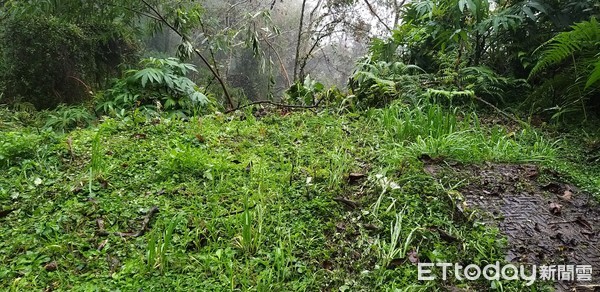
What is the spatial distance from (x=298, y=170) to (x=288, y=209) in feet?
1.28

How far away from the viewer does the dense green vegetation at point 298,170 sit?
1.36 metres

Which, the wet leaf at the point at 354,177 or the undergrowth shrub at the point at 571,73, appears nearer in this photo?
the wet leaf at the point at 354,177

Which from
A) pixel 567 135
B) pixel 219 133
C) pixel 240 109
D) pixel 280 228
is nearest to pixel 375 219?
pixel 280 228

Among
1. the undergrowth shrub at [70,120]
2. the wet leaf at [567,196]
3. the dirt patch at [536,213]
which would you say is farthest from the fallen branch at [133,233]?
the undergrowth shrub at [70,120]

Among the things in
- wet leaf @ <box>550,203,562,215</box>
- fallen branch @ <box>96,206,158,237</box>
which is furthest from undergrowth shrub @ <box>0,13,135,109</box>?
wet leaf @ <box>550,203,562,215</box>

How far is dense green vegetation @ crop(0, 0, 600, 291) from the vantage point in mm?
1359

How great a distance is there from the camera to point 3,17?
14.4 ft

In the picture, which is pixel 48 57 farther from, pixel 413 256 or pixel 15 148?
pixel 413 256

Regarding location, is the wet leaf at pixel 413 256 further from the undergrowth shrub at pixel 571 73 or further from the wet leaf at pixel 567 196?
the undergrowth shrub at pixel 571 73

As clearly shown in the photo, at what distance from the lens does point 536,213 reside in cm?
167

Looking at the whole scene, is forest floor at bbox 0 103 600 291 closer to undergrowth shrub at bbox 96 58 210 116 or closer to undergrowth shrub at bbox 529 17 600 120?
undergrowth shrub at bbox 529 17 600 120

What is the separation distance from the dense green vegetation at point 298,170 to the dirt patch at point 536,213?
2.8 inches

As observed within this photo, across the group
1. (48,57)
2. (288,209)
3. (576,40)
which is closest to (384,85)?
(576,40)

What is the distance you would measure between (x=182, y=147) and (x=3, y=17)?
399cm
